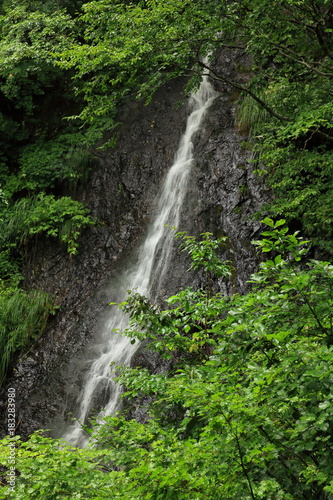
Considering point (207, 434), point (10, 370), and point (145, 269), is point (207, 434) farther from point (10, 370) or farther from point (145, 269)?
point (10, 370)

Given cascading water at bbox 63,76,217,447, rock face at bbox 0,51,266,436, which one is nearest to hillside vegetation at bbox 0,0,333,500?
rock face at bbox 0,51,266,436

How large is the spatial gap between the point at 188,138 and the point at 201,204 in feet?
7.71

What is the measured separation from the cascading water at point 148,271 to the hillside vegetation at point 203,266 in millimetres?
745

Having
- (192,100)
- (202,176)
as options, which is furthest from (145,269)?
(192,100)

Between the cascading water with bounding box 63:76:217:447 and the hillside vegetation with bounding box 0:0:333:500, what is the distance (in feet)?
2.45

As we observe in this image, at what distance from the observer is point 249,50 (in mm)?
5984

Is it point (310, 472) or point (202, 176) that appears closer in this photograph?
point (310, 472)

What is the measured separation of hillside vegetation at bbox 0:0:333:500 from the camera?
2.33 m

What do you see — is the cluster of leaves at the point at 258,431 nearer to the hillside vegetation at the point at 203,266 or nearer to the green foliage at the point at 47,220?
the hillside vegetation at the point at 203,266

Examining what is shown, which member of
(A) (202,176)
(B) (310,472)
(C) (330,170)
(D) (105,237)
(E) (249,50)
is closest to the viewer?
(B) (310,472)

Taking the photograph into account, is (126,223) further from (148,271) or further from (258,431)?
(258,431)

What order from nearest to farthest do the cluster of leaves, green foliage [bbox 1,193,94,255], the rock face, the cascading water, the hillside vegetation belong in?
1. the cluster of leaves
2. the hillside vegetation
3. the cascading water
4. the rock face
5. green foliage [bbox 1,193,94,255]

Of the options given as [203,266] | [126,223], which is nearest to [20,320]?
[126,223]

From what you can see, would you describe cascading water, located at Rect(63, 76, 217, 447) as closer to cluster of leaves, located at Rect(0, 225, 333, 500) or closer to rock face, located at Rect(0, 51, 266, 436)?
rock face, located at Rect(0, 51, 266, 436)
